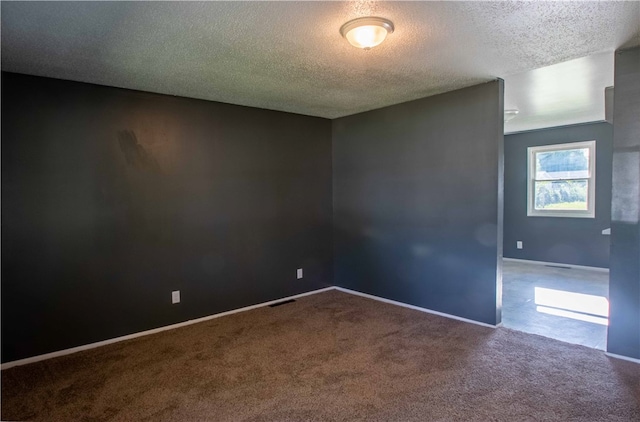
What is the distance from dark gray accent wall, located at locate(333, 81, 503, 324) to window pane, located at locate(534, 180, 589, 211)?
3.59m

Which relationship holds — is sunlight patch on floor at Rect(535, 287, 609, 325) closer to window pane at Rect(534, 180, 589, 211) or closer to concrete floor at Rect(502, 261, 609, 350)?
concrete floor at Rect(502, 261, 609, 350)

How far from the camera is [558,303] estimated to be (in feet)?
13.7

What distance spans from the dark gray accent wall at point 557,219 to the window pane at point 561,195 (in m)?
0.18

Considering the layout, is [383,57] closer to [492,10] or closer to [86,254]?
[492,10]

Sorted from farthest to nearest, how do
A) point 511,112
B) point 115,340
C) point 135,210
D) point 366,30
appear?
point 511,112
point 135,210
point 115,340
point 366,30

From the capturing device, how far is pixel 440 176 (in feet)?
12.7

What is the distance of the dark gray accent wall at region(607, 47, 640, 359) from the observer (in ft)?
8.79

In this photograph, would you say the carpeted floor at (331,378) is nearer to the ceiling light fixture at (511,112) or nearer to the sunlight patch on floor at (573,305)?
the sunlight patch on floor at (573,305)

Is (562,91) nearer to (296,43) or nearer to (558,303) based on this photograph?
(558,303)

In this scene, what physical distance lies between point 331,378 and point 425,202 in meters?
2.20

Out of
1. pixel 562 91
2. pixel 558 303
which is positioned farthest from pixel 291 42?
pixel 558 303

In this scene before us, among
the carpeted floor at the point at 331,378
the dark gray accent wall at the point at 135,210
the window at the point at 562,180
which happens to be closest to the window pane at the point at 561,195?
the window at the point at 562,180

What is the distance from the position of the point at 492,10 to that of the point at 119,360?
3510 mm

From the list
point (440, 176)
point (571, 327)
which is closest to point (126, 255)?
point (440, 176)
